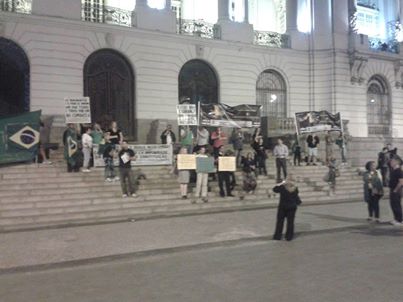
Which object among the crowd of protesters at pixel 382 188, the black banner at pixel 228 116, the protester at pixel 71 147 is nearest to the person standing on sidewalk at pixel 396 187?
the crowd of protesters at pixel 382 188

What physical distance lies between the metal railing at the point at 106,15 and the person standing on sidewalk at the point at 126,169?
9.37 metres

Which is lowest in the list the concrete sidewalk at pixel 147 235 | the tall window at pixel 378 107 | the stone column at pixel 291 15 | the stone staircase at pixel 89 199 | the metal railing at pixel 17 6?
the concrete sidewalk at pixel 147 235

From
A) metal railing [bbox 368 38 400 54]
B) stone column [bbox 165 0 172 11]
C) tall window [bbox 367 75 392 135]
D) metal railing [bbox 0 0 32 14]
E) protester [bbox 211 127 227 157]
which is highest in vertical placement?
stone column [bbox 165 0 172 11]

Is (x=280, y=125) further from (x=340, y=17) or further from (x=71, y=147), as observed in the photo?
(x=71, y=147)

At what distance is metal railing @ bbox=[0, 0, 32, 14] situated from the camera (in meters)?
20.0

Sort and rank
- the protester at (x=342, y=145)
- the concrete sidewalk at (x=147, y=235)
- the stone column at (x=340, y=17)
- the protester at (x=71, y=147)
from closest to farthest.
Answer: the concrete sidewalk at (x=147, y=235) → the protester at (x=71, y=147) → the protester at (x=342, y=145) → the stone column at (x=340, y=17)

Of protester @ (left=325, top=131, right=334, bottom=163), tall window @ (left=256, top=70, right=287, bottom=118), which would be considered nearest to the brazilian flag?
protester @ (left=325, top=131, right=334, bottom=163)

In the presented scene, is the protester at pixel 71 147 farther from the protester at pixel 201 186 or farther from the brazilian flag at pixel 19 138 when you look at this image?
the protester at pixel 201 186

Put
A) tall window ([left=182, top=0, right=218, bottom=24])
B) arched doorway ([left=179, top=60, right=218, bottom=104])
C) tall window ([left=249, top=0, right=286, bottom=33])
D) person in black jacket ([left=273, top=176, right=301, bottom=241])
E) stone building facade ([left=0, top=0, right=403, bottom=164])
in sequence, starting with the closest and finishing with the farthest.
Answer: person in black jacket ([left=273, top=176, right=301, bottom=241]), stone building facade ([left=0, top=0, right=403, bottom=164]), arched doorway ([left=179, top=60, right=218, bottom=104]), tall window ([left=182, top=0, right=218, bottom=24]), tall window ([left=249, top=0, right=286, bottom=33])

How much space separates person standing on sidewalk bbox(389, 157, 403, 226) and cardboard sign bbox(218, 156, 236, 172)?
5.42 metres

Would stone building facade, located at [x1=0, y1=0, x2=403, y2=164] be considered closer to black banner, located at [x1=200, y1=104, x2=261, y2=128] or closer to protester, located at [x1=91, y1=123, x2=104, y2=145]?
black banner, located at [x1=200, y1=104, x2=261, y2=128]

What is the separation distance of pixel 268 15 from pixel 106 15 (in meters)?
10.2

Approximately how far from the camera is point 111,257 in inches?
346

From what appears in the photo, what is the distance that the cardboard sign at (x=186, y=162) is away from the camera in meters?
15.4
